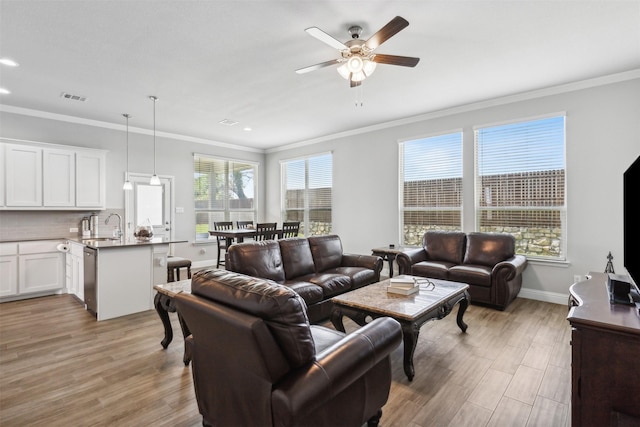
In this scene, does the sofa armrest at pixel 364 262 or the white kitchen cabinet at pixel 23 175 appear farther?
the white kitchen cabinet at pixel 23 175

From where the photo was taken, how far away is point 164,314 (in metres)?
2.92

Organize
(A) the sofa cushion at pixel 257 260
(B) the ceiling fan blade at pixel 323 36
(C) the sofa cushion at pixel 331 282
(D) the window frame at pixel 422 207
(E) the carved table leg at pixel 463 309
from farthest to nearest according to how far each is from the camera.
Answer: (D) the window frame at pixel 422 207
(C) the sofa cushion at pixel 331 282
(A) the sofa cushion at pixel 257 260
(E) the carved table leg at pixel 463 309
(B) the ceiling fan blade at pixel 323 36

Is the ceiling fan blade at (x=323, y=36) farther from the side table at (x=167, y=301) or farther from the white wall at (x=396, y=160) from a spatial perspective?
the white wall at (x=396, y=160)

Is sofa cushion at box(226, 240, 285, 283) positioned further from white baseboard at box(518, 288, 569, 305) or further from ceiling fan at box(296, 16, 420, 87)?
white baseboard at box(518, 288, 569, 305)

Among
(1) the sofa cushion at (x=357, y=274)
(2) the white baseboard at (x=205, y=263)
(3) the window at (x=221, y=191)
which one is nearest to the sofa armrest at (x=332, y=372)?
(1) the sofa cushion at (x=357, y=274)

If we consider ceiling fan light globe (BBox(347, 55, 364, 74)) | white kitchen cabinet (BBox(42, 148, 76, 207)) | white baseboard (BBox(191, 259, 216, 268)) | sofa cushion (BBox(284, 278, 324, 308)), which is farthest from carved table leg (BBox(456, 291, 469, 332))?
white kitchen cabinet (BBox(42, 148, 76, 207))

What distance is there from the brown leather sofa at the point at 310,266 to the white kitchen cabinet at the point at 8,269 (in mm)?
3499

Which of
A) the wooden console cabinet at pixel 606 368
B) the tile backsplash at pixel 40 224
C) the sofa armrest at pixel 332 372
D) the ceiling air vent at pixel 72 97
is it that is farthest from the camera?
the tile backsplash at pixel 40 224

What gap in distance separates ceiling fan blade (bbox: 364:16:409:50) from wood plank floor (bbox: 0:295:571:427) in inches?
102

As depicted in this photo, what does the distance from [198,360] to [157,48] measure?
2.94 m

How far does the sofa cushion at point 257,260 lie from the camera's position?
3.30m

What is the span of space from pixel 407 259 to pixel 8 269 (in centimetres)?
566

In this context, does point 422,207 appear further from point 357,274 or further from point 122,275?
point 122,275

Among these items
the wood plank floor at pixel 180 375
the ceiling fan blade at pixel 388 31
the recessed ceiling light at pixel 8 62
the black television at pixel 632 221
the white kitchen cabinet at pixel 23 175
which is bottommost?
the wood plank floor at pixel 180 375
